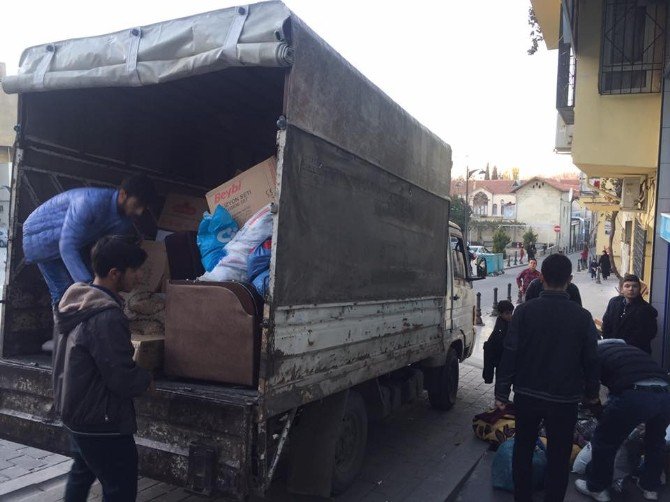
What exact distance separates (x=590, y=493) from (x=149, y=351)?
3.43 meters

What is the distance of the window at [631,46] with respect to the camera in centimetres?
786

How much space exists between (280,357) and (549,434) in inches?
73.3

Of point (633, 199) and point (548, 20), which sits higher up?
point (548, 20)

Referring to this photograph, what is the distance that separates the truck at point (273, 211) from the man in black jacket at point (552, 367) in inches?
41.9

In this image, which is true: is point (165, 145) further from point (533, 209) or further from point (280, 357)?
point (533, 209)

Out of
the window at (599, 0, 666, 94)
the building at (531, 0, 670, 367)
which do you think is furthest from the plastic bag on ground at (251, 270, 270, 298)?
the window at (599, 0, 666, 94)

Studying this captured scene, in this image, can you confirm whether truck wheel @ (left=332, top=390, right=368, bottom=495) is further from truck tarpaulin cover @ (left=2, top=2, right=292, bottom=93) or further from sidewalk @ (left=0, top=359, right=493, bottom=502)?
truck tarpaulin cover @ (left=2, top=2, right=292, bottom=93)

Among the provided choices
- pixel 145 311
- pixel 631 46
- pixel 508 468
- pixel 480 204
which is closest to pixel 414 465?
pixel 508 468

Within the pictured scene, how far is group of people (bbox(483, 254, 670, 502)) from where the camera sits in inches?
145

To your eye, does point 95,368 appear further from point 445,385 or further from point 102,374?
point 445,385

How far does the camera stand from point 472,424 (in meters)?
6.29

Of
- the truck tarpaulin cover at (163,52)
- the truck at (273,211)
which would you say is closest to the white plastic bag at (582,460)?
the truck at (273,211)

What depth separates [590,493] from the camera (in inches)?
175

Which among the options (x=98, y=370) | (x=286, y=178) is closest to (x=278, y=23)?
(x=286, y=178)
